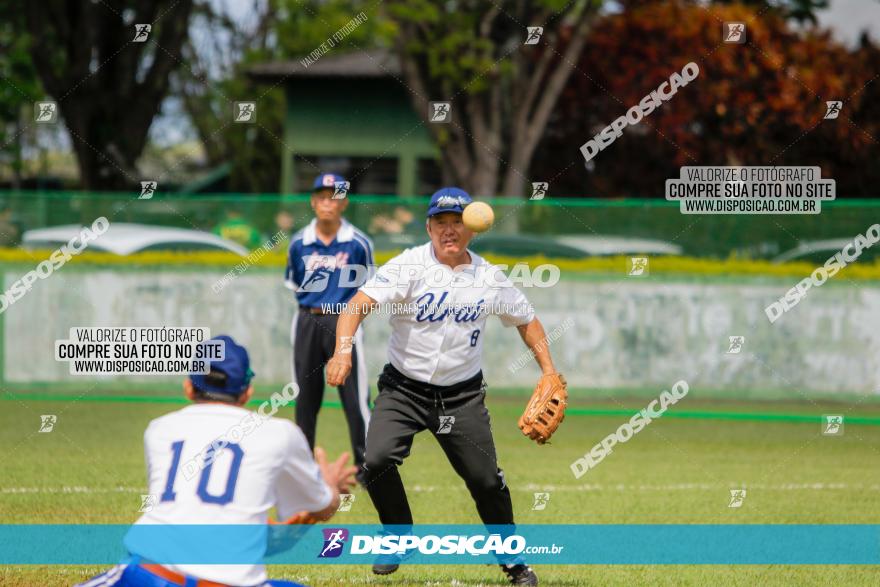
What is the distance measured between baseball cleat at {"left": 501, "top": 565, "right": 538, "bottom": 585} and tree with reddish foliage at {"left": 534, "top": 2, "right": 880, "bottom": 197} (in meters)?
20.1

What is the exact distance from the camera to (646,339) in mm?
15242

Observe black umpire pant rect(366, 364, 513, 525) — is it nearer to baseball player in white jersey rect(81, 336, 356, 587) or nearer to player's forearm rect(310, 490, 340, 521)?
player's forearm rect(310, 490, 340, 521)

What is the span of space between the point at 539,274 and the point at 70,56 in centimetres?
1210

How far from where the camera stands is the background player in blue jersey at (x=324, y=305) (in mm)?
10359

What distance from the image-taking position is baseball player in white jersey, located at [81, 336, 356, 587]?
462 cm

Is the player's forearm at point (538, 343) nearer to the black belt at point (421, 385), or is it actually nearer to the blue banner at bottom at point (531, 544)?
the black belt at point (421, 385)

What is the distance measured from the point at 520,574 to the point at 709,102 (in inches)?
812

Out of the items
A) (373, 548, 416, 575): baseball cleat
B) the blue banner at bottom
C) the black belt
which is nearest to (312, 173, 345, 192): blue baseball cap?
the blue banner at bottom

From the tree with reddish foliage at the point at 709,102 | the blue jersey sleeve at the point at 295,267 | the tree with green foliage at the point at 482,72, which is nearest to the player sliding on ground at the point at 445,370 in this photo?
the blue jersey sleeve at the point at 295,267

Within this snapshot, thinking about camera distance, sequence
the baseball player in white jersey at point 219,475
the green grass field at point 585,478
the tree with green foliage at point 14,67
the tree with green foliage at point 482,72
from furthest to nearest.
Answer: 1. the tree with green foliage at point 14,67
2. the tree with green foliage at point 482,72
3. the green grass field at point 585,478
4. the baseball player in white jersey at point 219,475

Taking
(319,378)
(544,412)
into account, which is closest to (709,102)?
(319,378)

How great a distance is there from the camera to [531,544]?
27.0ft

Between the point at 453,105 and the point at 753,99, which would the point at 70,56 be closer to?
the point at 453,105

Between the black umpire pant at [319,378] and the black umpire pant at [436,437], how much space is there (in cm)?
296
